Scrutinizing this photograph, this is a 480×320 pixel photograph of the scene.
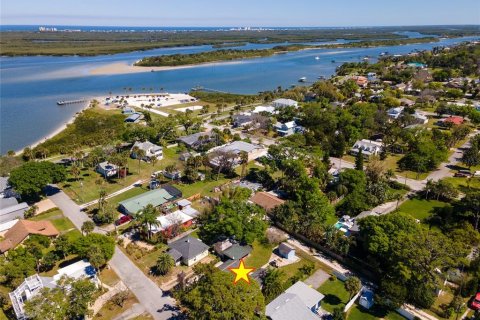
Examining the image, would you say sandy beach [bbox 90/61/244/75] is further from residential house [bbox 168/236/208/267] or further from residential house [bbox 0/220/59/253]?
residential house [bbox 168/236/208/267]

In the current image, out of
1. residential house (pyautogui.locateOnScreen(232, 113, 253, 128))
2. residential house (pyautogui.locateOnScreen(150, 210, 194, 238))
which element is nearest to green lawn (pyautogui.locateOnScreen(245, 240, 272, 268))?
residential house (pyautogui.locateOnScreen(150, 210, 194, 238))

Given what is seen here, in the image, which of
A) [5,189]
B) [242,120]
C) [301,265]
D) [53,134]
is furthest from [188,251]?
[53,134]

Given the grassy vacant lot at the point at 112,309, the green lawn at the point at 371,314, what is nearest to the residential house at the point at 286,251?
the green lawn at the point at 371,314

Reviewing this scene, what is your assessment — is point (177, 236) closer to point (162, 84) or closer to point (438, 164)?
point (438, 164)

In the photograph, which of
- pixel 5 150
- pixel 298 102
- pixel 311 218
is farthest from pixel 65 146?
pixel 298 102

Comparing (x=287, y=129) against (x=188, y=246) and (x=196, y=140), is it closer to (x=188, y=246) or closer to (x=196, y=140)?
(x=196, y=140)
